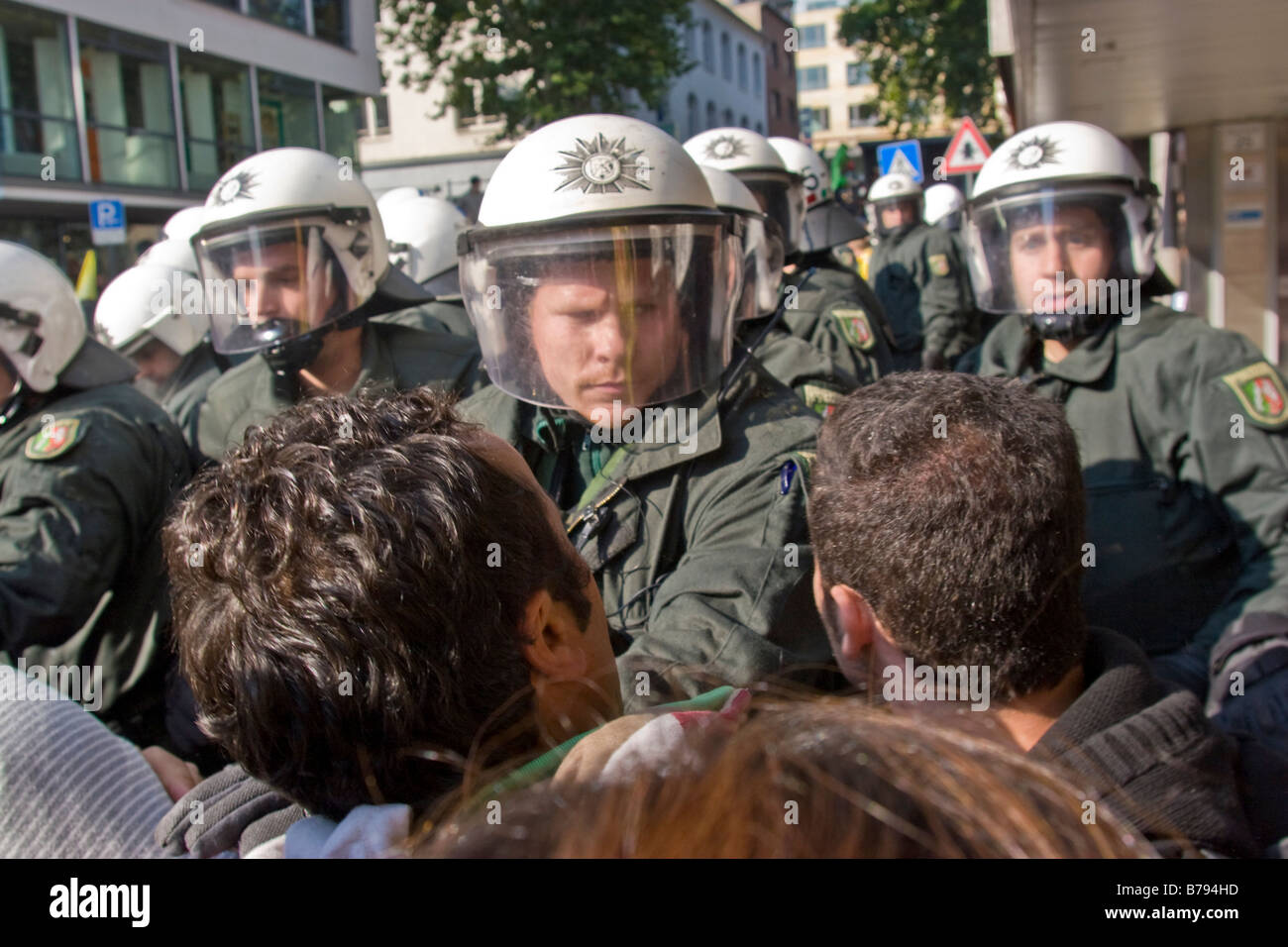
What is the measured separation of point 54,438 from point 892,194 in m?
7.61

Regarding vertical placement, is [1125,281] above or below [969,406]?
above

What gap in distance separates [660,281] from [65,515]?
1457mm

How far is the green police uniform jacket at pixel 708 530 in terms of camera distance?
184 centimetres

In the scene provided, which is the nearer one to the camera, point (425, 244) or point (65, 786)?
point (65, 786)

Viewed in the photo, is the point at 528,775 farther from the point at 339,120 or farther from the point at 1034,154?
the point at 339,120

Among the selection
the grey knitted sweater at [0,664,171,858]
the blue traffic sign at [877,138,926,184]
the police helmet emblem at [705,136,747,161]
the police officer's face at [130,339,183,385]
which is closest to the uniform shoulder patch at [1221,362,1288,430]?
the grey knitted sweater at [0,664,171,858]

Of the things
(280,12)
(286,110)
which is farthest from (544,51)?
(286,110)

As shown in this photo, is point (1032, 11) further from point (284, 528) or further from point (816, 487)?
point (284, 528)

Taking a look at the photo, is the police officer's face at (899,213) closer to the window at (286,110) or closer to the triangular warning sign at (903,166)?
the triangular warning sign at (903,166)

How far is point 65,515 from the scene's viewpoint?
243 centimetres

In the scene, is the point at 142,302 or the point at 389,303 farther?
the point at 142,302

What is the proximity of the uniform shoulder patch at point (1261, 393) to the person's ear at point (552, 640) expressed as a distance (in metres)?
1.83

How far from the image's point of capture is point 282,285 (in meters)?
3.27
